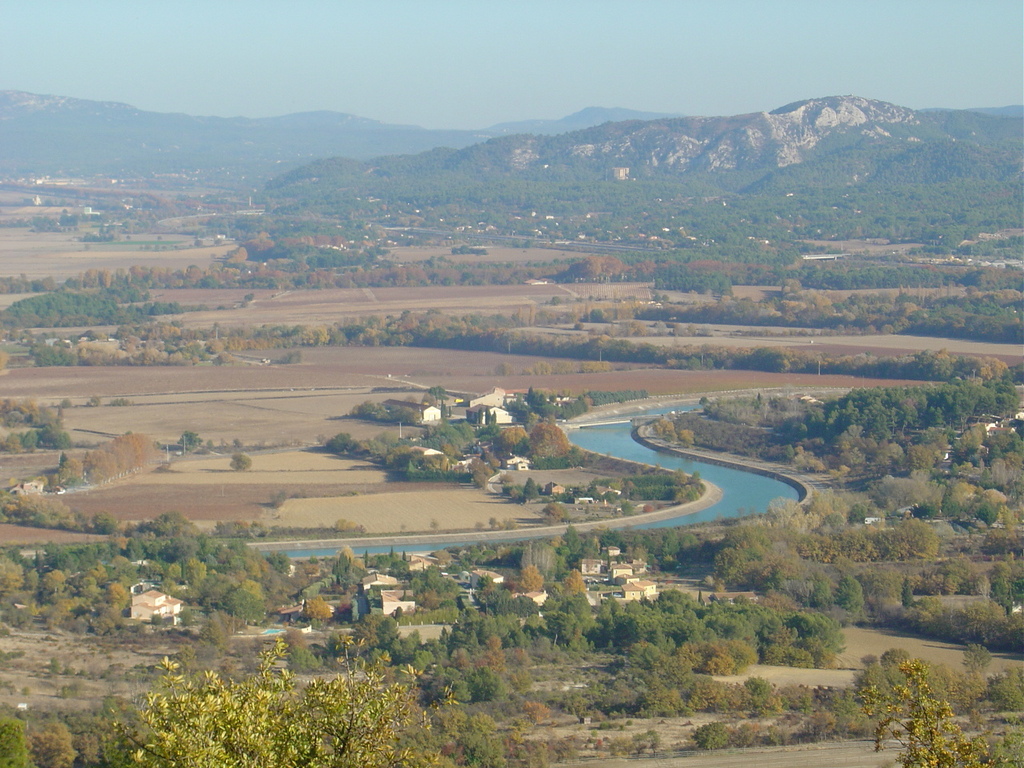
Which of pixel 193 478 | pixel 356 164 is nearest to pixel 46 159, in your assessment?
pixel 356 164

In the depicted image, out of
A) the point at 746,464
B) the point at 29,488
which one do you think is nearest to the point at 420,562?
Result: the point at 29,488

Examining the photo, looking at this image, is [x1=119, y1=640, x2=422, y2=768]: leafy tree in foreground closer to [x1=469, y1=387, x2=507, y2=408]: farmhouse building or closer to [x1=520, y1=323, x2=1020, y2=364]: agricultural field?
[x1=469, y1=387, x2=507, y2=408]: farmhouse building

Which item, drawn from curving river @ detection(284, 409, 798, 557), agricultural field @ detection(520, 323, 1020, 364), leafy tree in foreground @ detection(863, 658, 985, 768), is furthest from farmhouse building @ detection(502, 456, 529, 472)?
leafy tree in foreground @ detection(863, 658, 985, 768)

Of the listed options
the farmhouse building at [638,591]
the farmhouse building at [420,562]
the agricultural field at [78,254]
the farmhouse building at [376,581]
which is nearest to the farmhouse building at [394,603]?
the farmhouse building at [376,581]

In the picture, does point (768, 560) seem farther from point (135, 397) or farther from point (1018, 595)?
point (135, 397)

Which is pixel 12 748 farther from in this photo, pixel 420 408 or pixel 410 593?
pixel 420 408

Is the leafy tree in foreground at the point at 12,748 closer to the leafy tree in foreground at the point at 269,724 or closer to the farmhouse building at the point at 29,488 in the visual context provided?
the leafy tree in foreground at the point at 269,724
